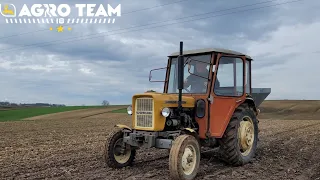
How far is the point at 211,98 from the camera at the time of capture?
24.3ft

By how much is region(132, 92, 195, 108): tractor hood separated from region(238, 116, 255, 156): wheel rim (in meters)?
1.60

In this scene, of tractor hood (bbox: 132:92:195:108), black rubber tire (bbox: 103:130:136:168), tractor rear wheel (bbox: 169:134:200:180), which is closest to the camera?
tractor rear wheel (bbox: 169:134:200:180)

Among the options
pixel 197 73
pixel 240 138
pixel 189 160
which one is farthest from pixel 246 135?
pixel 189 160

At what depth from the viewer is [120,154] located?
773 centimetres

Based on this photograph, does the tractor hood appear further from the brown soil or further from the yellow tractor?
the brown soil

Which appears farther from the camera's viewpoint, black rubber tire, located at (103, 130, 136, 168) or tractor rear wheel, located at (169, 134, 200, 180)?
black rubber tire, located at (103, 130, 136, 168)

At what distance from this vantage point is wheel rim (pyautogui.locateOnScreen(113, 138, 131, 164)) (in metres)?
7.63

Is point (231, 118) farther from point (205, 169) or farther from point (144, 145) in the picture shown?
point (144, 145)

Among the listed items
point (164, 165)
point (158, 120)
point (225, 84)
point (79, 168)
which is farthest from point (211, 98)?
point (79, 168)

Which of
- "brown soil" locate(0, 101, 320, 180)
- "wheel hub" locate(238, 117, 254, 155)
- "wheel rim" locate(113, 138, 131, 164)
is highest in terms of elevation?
"wheel hub" locate(238, 117, 254, 155)

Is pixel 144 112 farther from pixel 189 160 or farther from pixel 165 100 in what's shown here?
pixel 189 160

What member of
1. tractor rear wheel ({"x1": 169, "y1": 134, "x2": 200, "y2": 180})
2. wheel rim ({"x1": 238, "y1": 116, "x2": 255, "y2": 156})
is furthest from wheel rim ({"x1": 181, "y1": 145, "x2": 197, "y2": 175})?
wheel rim ({"x1": 238, "y1": 116, "x2": 255, "y2": 156})

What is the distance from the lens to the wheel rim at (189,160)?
635 centimetres

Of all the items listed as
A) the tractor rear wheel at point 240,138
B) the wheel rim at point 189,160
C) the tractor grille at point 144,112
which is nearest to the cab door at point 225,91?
the tractor rear wheel at point 240,138
